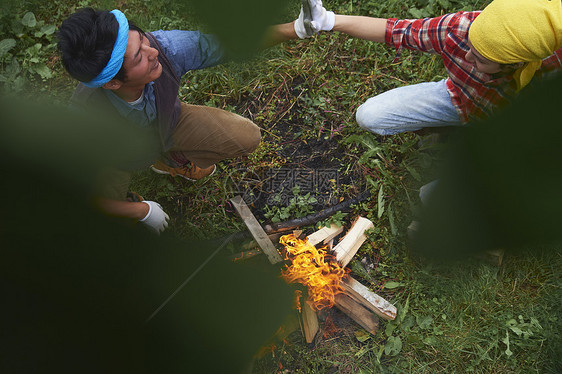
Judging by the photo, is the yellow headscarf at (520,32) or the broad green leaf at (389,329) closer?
the yellow headscarf at (520,32)

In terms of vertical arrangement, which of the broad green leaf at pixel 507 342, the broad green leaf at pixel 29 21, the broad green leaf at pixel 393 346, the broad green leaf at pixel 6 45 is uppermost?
the broad green leaf at pixel 29 21

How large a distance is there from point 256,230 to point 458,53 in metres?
1.43

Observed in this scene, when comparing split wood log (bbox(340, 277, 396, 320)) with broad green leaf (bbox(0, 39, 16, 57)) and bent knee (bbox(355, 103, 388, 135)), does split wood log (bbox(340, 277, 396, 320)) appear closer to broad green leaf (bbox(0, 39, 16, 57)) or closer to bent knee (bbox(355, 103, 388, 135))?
bent knee (bbox(355, 103, 388, 135))

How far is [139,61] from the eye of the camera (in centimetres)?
158

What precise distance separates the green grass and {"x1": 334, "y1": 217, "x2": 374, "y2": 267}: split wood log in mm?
74

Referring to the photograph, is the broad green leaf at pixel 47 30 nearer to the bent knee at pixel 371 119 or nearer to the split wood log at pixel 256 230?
the split wood log at pixel 256 230

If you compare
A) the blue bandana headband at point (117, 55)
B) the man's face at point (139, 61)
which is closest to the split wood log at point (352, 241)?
the man's face at point (139, 61)

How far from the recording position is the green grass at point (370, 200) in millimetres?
2082

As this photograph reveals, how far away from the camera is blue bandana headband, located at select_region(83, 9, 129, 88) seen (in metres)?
1.48

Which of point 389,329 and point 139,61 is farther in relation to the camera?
point 389,329

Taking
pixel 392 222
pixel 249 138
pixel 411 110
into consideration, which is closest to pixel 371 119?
pixel 411 110

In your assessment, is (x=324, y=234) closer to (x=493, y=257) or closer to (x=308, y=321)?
(x=308, y=321)

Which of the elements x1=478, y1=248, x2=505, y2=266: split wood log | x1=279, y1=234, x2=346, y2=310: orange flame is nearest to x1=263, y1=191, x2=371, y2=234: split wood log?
x1=279, y1=234, x2=346, y2=310: orange flame

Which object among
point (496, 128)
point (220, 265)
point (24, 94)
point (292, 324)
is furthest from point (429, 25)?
point (24, 94)
